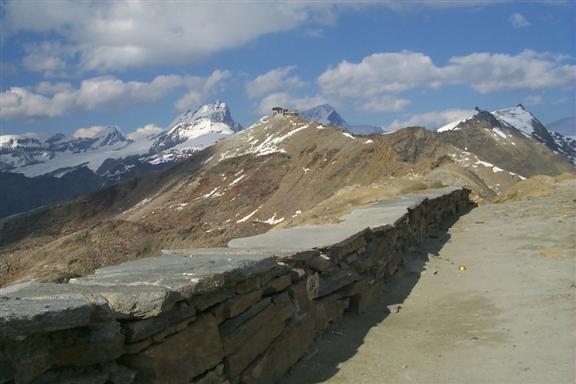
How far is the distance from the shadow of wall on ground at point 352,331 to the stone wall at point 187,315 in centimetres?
10

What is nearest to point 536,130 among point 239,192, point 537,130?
point 537,130

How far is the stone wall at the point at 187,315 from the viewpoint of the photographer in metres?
2.91

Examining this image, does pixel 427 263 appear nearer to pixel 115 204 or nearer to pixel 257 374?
pixel 257 374

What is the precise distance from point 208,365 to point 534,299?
4222mm

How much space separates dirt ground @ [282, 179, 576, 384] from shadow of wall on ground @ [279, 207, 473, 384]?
0.03 ft

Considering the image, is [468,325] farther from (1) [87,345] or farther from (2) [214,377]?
(1) [87,345]

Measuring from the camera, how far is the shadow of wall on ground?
4750mm

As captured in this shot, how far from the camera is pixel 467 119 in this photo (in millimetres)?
126438

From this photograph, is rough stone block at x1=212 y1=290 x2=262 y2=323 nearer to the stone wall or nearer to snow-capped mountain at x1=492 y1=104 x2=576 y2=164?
→ the stone wall

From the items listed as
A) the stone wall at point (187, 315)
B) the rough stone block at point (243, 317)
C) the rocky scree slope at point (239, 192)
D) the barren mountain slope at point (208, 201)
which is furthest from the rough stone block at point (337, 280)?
the barren mountain slope at point (208, 201)

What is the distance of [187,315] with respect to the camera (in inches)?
141

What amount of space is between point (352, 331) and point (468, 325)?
1.14m

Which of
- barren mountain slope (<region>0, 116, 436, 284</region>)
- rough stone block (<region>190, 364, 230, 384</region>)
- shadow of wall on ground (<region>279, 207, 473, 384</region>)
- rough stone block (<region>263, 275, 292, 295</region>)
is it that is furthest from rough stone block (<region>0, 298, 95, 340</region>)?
barren mountain slope (<region>0, 116, 436, 284</region>)

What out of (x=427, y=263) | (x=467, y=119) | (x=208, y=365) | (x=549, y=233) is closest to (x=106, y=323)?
(x=208, y=365)
